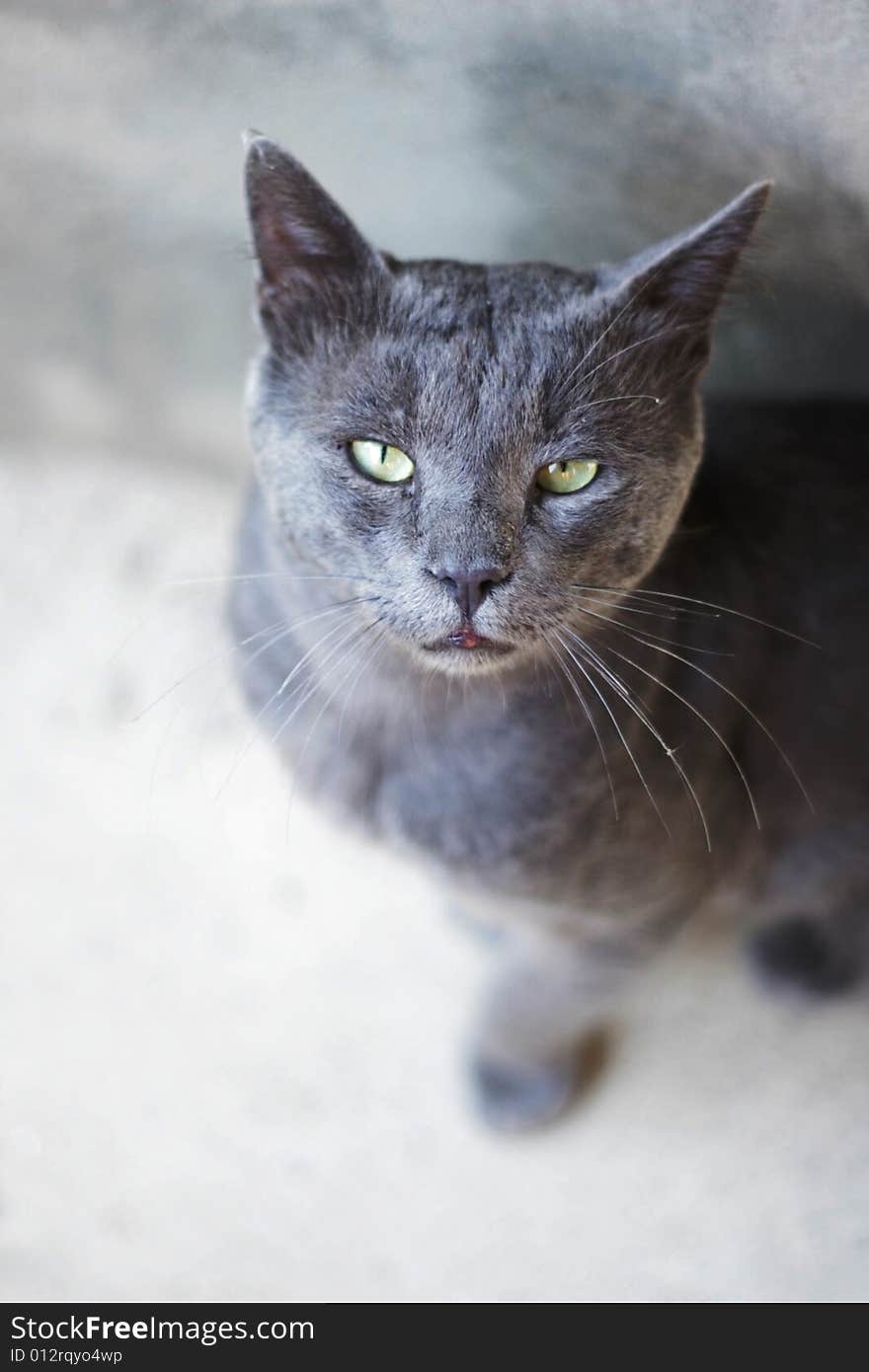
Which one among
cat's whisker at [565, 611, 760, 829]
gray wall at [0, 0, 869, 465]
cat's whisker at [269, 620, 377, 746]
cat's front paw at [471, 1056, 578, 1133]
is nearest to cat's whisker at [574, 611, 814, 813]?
cat's whisker at [565, 611, 760, 829]

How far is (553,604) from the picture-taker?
3.53ft

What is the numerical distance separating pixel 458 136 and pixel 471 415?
473 mm

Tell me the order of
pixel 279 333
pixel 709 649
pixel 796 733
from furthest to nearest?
pixel 796 733, pixel 709 649, pixel 279 333

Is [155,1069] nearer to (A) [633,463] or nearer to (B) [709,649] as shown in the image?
(B) [709,649]

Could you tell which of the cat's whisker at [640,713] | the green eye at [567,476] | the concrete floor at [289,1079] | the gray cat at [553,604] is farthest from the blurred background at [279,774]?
the cat's whisker at [640,713]

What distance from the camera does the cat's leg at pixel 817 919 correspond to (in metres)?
1.51

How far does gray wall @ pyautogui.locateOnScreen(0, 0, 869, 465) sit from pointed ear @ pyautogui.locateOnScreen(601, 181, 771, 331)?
95mm

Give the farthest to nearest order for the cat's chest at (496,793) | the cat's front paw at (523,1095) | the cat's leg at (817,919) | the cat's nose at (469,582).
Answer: the cat's front paw at (523,1095)
the cat's leg at (817,919)
the cat's chest at (496,793)
the cat's nose at (469,582)

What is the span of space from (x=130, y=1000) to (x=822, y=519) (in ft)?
3.39

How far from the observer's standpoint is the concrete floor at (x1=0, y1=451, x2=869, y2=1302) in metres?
1.57

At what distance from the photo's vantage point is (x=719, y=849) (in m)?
1.43

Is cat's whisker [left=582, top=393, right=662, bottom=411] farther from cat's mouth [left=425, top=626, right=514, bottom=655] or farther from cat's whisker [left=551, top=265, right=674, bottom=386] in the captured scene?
cat's mouth [left=425, top=626, right=514, bottom=655]

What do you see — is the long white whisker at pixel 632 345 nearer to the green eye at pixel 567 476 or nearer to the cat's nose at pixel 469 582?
Answer: the green eye at pixel 567 476

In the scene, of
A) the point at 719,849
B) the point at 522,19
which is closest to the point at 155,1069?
the point at 719,849
